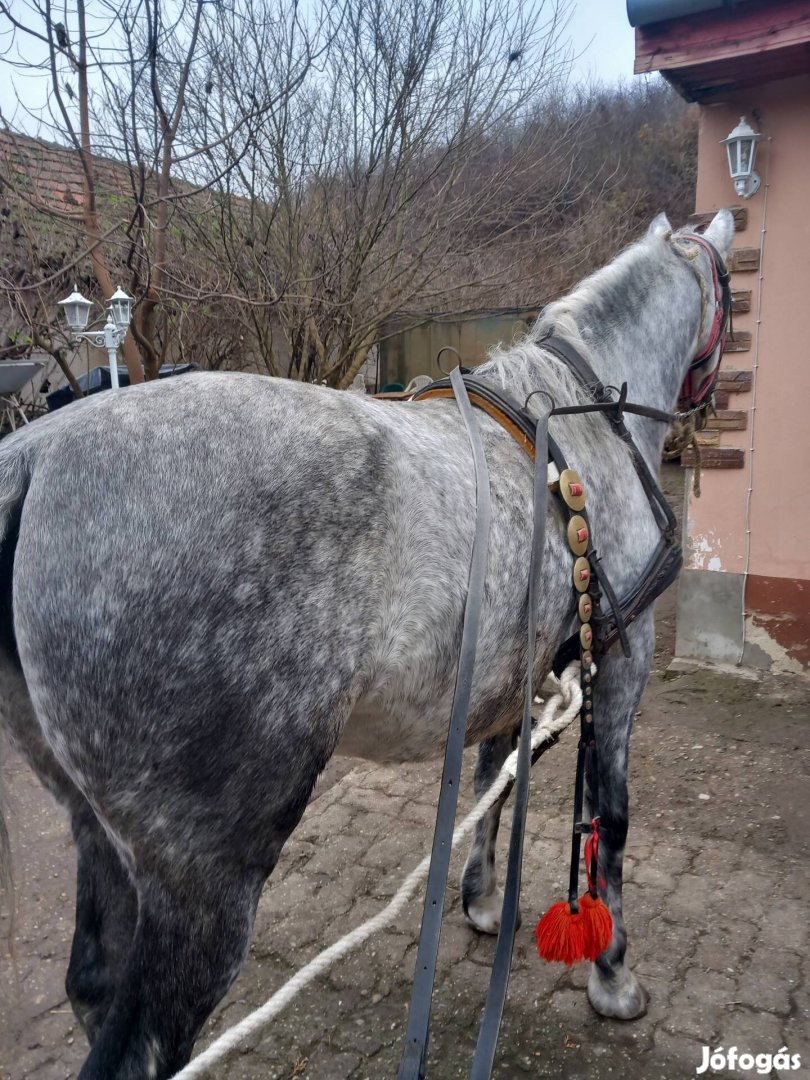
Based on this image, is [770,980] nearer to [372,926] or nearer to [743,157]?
[372,926]

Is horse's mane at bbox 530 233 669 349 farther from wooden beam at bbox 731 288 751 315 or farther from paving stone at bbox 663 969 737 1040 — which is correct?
wooden beam at bbox 731 288 751 315

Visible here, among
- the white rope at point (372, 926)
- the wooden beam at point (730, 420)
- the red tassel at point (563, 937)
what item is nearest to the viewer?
the white rope at point (372, 926)

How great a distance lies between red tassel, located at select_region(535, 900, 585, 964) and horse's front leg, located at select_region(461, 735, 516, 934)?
759 millimetres

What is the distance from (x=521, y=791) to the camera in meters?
1.67

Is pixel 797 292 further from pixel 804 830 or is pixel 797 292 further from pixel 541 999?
pixel 541 999

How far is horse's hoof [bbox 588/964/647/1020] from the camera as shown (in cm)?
230

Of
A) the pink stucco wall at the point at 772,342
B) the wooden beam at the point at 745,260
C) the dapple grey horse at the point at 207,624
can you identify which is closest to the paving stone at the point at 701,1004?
the dapple grey horse at the point at 207,624

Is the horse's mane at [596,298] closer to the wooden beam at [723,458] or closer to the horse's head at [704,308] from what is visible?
the horse's head at [704,308]

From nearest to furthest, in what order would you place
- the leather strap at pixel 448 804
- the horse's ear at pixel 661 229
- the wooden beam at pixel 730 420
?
1. the leather strap at pixel 448 804
2. the horse's ear at pixel 661 229
3. the wooden beam at pixel 730 420

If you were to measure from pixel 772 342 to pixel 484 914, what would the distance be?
3558 mm

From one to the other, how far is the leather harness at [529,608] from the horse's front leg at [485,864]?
0.46m

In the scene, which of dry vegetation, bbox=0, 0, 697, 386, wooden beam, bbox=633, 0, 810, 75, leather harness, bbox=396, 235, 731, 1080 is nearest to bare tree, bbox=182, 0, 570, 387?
dry vegetation, bbox=0, 0, 697, 386

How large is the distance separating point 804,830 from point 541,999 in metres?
1.53

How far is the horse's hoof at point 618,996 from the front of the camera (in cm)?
230
